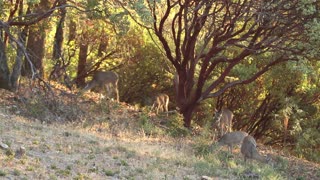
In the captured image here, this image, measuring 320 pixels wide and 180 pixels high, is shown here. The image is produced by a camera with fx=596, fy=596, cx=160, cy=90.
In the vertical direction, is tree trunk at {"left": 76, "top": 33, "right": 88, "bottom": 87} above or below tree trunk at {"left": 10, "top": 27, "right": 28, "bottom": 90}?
above

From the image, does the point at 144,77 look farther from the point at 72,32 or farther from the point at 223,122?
the point at 223,122

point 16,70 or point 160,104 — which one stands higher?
point 16,70

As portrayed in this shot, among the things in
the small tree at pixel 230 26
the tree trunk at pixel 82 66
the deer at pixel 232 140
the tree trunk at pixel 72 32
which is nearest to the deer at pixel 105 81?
the tree trunk at pixel 72 32

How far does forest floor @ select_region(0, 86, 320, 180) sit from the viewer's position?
32.2 feet

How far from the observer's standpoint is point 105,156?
11242mm

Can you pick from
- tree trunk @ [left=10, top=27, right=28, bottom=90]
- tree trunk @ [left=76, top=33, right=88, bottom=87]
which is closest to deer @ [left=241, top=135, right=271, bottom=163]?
tree trunk @ [left=10, top=27, right=28, bottom=90]

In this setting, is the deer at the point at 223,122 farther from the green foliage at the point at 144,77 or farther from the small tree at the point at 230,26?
the green foliage at the point at 144,77

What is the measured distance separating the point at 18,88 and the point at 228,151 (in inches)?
265

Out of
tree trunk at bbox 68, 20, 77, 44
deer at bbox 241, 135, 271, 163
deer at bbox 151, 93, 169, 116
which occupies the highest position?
tree trunk at bbox 68, 20, 77, 44

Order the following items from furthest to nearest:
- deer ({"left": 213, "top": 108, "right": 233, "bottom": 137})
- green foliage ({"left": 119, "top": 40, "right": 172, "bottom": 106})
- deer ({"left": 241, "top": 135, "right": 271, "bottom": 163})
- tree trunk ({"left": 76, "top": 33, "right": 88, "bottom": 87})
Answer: green foliage ({"left": 119, "top": 40, "right": 172, "bottom": 106}), tree trunk ({"left": 76, "top": 33, "right": 88, "bottom": 87}), deer ({"left": 213, "top": 108, "right": 233, "bottom": 137}), deer ({"left": 241, "top": 135, "right": 271, "bottom": 163})

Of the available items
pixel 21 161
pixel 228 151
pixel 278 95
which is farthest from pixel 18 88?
pixel 278 95

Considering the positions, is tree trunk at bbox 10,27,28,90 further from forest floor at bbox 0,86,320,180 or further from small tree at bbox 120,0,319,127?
small tree at bbox 120,0,319,127

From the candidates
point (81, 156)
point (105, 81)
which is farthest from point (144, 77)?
point (81, 156)

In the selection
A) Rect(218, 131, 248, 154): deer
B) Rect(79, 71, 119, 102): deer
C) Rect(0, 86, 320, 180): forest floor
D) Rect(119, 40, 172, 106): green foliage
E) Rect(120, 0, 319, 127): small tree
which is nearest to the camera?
Rect(0, 86, 320, 180): forest floor
